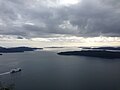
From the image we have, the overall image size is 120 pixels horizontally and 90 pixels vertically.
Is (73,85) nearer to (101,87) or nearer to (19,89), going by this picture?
(101,87)

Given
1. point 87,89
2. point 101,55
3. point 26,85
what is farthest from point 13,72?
point 101,55

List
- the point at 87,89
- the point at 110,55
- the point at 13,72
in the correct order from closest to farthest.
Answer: the point at 87,89 → the point at 13,72 → the point at 110,55

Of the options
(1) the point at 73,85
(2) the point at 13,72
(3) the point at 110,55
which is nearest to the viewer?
(1) the point at 73,85

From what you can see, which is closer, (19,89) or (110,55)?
(19,89)

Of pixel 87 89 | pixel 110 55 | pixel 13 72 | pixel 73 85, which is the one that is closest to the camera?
pixel 87 89

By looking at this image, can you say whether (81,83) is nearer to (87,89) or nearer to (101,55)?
(87,89)

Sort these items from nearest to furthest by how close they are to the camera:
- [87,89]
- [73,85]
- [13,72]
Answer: [87,89], [73,85], [13,72]

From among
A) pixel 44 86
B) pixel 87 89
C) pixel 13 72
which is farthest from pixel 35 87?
pixel 13 72

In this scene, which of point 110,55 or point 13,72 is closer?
point 13,72

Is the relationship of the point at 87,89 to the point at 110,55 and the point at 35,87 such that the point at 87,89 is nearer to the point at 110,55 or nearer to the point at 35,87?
the point at 35,87
